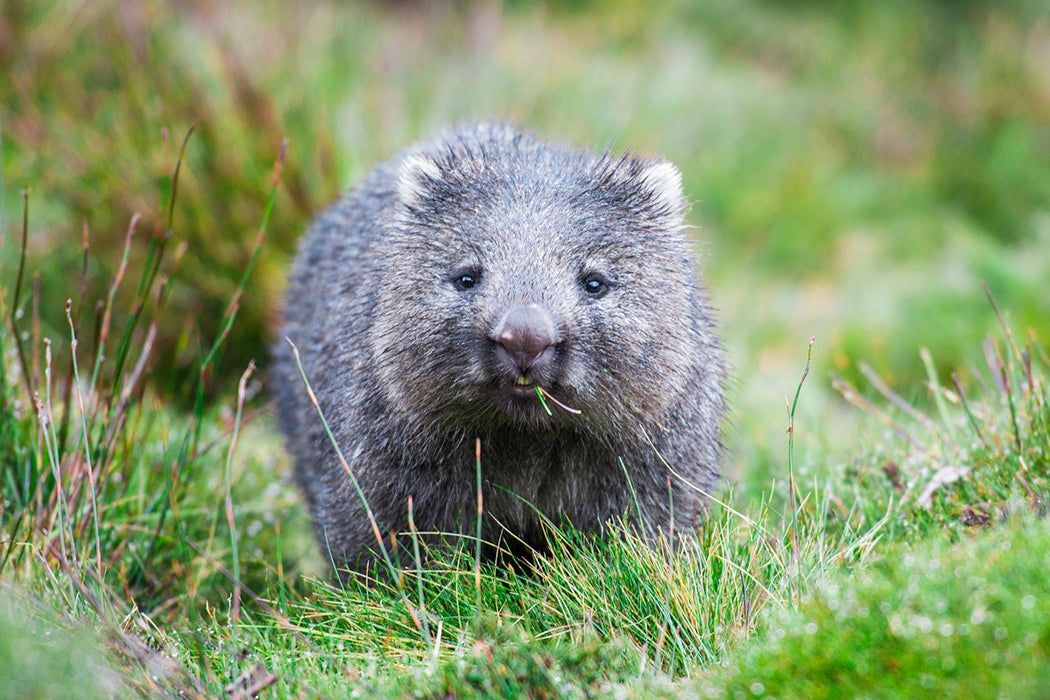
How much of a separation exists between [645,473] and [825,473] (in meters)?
1.22

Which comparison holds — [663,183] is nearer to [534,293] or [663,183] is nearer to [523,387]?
[534,293]

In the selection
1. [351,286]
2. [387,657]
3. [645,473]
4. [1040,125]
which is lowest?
[387,657]

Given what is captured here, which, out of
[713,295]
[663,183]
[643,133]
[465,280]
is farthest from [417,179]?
[643,133]

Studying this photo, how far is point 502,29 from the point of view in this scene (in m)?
14.3

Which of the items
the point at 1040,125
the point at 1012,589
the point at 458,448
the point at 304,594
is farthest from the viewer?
the point at 1040,125

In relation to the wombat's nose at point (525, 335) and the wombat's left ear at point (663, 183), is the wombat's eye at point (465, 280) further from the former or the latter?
the wombat's left ear at point (663, 183)

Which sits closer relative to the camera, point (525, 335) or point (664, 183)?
point (525, 335)

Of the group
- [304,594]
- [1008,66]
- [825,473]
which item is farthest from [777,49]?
[304,594]

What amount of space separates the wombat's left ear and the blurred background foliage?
67 cm

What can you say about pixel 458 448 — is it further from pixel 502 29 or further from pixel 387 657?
pixel 502 29

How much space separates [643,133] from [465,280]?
7835mm

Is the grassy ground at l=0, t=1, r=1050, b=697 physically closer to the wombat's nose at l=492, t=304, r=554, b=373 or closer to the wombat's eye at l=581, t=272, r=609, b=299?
the wombat's nose at l=492, t=304, r=554, b=373

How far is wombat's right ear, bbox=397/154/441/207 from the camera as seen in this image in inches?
178

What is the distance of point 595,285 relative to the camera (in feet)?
13.7
